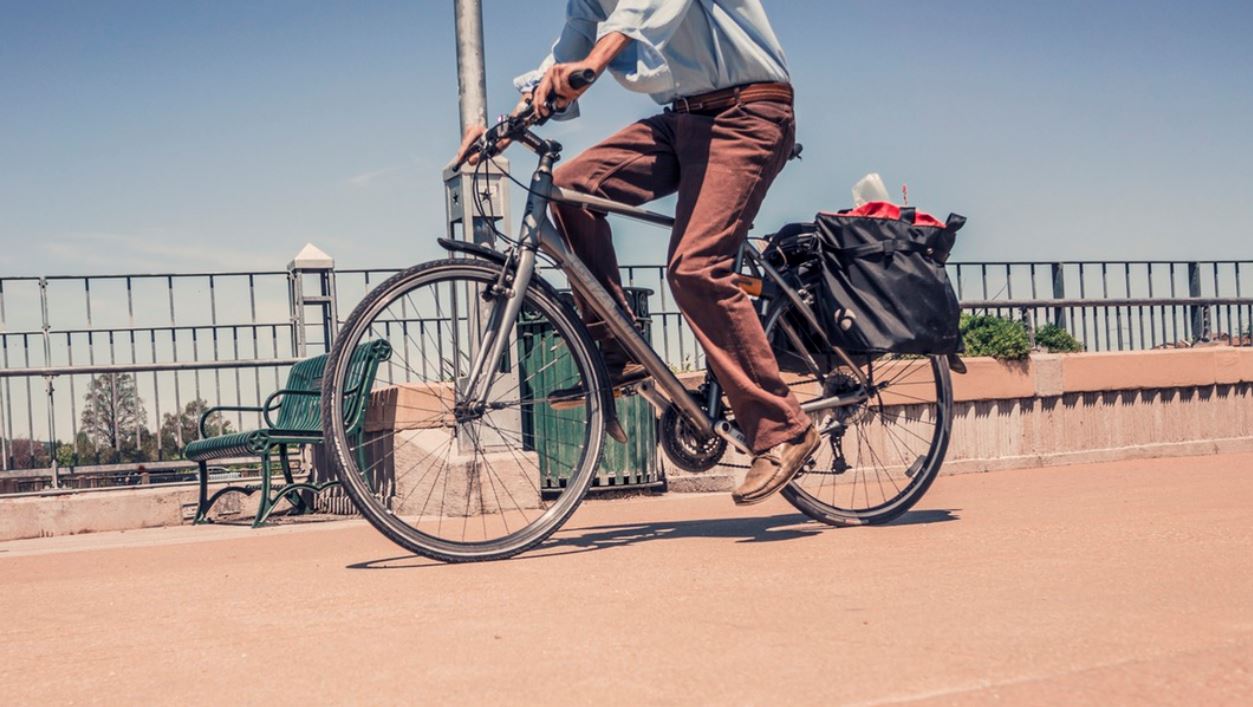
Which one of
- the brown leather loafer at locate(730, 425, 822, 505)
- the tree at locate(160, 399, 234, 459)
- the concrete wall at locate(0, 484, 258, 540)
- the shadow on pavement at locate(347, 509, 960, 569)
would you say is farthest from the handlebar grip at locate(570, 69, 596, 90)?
the tree at locate(160, 399, 234, 459)

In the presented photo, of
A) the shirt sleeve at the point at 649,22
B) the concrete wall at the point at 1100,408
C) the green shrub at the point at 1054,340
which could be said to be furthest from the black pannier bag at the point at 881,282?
the green shrub at the point at 1054,340

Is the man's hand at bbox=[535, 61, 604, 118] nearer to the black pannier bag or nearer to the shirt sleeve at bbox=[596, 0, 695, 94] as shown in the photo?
the shirt sleeve at bbox=[596, 0, 695, 94]

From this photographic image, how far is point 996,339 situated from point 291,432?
416 cm

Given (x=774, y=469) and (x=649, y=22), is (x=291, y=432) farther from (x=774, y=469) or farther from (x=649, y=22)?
(x=649, y=22)

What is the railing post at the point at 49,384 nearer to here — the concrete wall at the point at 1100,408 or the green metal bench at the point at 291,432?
the green metal bench at the point at 291,432

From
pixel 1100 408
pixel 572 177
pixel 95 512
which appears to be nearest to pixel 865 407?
pixel 572 177

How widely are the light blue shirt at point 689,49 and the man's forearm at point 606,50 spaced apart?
0.02m

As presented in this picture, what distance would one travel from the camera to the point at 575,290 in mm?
4430

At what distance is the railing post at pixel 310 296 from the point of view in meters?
10.9

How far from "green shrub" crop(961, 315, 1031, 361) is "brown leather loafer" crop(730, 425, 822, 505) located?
4.27m

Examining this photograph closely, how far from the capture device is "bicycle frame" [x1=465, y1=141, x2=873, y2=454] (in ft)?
13.8

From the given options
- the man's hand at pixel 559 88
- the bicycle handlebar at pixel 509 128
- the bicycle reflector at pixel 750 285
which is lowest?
the bicycle reflector at pixel 750 285

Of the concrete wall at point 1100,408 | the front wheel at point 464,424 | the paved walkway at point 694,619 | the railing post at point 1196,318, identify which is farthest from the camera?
the railing post at point 1196,318

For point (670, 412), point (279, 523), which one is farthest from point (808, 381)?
point (279, 523)
